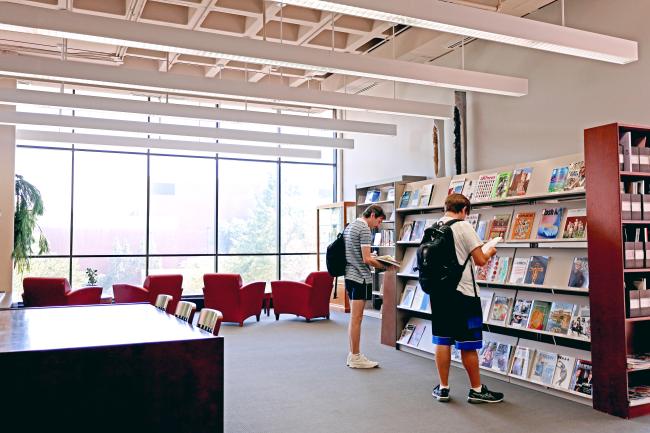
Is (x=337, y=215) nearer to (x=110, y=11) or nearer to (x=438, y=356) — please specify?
(x=110, y=11)

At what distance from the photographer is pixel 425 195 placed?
704cm

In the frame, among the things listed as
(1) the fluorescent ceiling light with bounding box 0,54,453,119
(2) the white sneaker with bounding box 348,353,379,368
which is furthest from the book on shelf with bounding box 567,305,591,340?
(1) the fluorescent ceiling light with bounding box 0,54,453,119

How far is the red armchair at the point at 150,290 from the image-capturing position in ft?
28.8

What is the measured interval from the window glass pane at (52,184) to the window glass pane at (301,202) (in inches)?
171

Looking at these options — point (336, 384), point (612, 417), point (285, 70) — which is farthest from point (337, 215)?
point (612, 417)

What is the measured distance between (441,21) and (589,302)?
2.54 m

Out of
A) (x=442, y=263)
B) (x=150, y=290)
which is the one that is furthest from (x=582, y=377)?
→ (x=150, y=290)

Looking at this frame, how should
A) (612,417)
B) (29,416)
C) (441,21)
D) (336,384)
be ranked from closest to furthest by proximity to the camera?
(29,416)
(612,417)
(441,21)
(336,384)

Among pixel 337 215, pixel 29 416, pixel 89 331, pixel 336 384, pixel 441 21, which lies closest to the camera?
pixel 29 416

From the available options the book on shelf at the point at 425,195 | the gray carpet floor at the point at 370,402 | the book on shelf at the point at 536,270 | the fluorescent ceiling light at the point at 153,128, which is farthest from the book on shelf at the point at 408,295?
the fluorescent ceiling light at the point at 153,128

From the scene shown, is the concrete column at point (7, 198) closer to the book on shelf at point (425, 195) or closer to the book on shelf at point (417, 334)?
the book on shelf at point (425, 195)

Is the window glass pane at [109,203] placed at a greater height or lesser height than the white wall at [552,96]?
lesser

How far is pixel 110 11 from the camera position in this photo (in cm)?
728

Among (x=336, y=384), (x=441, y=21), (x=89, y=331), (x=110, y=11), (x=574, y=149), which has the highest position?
(x=110, y=11)
